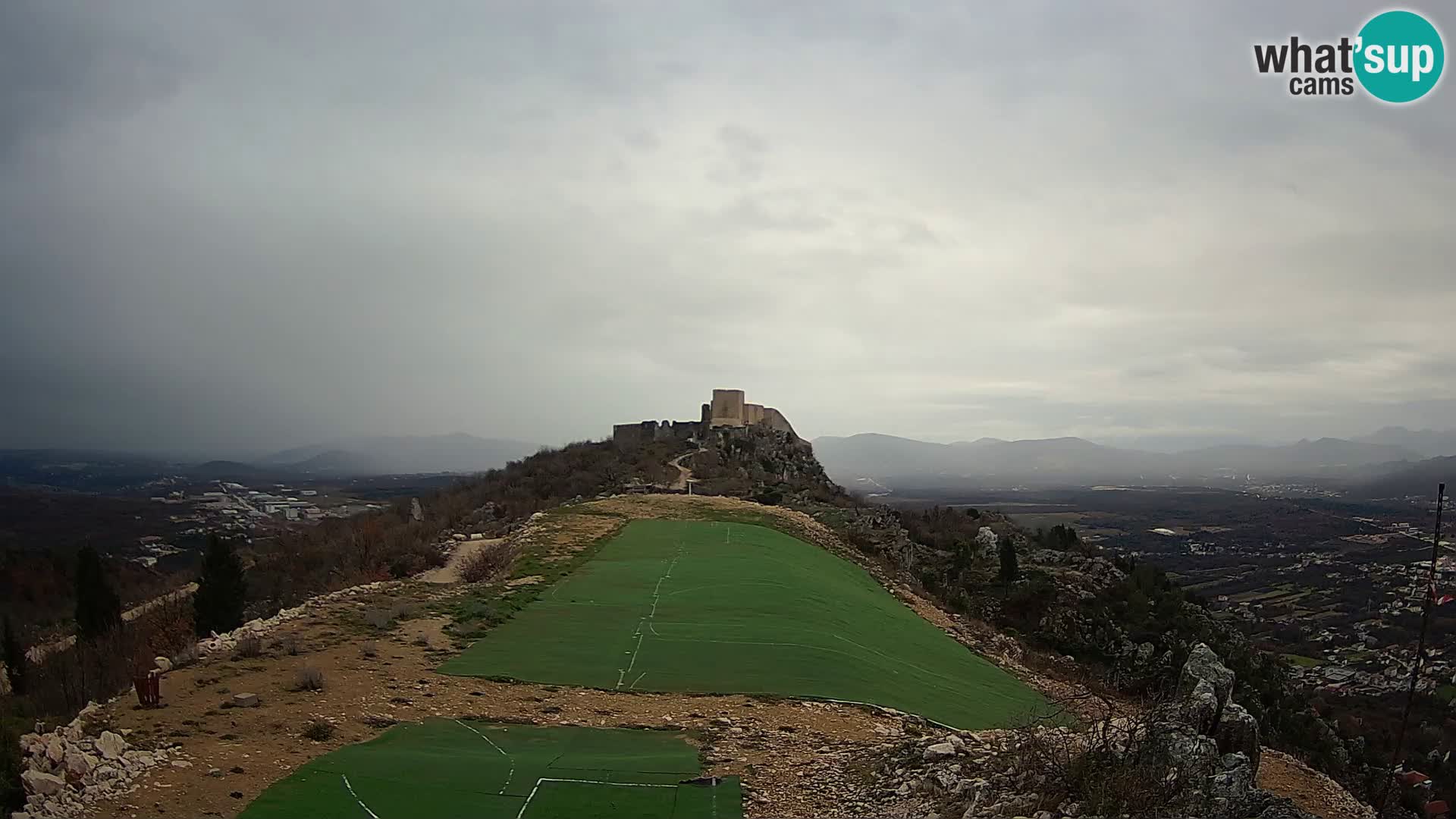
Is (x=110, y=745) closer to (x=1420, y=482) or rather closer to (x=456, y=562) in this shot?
(x=456, y=562)

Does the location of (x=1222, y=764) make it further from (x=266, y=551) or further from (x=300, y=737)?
(x=266, y=551)

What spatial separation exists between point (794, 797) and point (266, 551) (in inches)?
1652

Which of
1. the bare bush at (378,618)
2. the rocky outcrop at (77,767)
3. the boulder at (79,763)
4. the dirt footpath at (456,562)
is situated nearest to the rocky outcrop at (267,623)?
the bare bush at (378,618)

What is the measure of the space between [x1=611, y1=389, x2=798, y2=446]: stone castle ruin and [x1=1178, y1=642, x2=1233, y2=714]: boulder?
49654mm

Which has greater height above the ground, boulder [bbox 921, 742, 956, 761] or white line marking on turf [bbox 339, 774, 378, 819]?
white line marking on turf [bbox 339, 774, 378, 819]

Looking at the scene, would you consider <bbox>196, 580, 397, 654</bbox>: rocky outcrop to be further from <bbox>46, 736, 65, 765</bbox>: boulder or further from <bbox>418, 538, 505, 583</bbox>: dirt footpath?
<bbox>46, 736, 65, 765</bbox>: boulder

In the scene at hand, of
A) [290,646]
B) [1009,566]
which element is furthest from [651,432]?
[290,646]

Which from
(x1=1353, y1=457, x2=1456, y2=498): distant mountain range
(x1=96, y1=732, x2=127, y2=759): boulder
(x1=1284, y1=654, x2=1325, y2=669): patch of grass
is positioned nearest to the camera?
(x1=96, y1=732, x2=127, y2=759): boulder

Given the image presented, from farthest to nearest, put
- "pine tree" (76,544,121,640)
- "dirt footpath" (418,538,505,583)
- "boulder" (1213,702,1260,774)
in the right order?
1. "pine tree" (76,544,121,640)
2. "dirt footpath" (418,538,505,583)
3. "boulder" (1213,702,1260,774)

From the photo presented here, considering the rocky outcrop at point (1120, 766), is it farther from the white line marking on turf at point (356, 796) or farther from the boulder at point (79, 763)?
the boulder at point (79, 763)

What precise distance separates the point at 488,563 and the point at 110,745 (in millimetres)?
14124

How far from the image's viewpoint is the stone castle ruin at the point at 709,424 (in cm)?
6144

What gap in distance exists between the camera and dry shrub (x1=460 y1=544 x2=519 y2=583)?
20.7 meters

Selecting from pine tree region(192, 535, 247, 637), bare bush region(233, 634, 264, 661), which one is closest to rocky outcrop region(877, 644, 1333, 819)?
bare bush region(233, 634, 264, 661)
